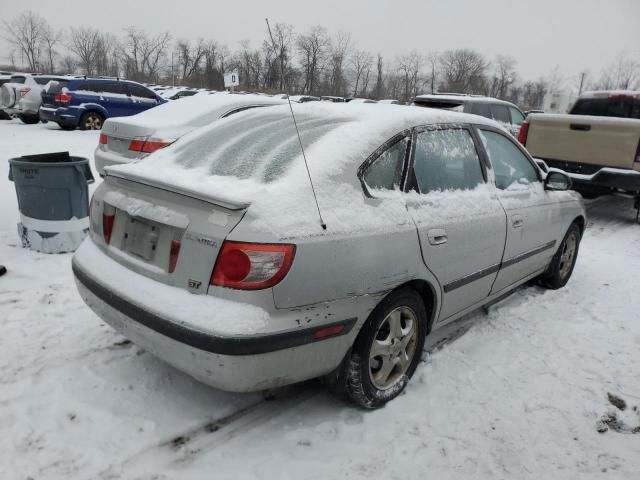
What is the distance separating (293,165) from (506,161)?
6.77 feet

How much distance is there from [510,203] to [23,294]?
382cm

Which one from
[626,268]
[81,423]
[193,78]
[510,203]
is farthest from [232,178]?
[193,78]

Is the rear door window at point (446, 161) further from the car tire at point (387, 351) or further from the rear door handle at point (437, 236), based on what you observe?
the car tire at point (387, 351)

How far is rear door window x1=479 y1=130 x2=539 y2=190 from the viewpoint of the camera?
3.65m

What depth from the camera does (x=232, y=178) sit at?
255cm

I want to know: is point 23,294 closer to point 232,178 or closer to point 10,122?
point 232,178

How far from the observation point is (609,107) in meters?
9.36

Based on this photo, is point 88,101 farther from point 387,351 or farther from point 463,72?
point 463,72

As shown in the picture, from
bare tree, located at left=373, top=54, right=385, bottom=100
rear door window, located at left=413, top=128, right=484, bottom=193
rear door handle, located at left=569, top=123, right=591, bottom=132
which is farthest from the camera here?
bare tree, located at left=373, top=54, right=385, bottom=100

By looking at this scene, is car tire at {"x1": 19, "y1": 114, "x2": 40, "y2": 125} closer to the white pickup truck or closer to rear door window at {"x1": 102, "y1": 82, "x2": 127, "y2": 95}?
rear door window at {"x1": 102, "y1": 82, "x2": 127, "y2": 95}

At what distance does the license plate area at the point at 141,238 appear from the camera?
2.45m

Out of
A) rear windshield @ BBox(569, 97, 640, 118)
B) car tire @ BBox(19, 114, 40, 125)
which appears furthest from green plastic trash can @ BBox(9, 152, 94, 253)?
car tire @ BBox(19, 114, 40, 125)

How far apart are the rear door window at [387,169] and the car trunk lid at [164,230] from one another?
77 centimetres

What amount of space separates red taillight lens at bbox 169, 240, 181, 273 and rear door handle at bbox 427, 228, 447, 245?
1.36 meters
